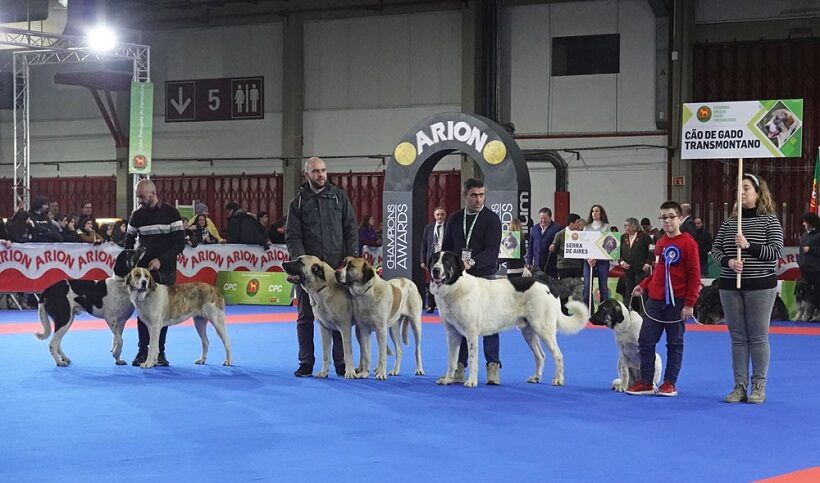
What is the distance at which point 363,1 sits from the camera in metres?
25.0

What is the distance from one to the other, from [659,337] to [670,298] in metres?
0.32

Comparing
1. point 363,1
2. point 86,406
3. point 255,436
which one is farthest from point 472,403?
point 363,1

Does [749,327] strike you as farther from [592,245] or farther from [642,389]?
[592,245]

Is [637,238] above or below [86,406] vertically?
above

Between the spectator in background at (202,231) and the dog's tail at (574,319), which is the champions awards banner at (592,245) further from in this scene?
the spectator in background at (202,231)

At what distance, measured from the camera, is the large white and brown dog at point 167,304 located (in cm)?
929

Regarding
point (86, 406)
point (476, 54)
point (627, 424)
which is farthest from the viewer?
point (476, 54)

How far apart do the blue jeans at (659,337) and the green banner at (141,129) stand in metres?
14.9

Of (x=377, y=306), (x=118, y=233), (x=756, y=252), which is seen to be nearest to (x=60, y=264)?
(x=118, y=233)

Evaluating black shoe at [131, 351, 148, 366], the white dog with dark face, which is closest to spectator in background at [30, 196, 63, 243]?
black shoe at [131, 351, 148, 366]

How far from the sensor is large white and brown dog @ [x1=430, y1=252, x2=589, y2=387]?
827 centimetres

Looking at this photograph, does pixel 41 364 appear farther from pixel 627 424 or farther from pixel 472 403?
pixel 627 424

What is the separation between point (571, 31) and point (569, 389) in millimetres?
16120

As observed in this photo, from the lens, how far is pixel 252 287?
18531 millimetres
